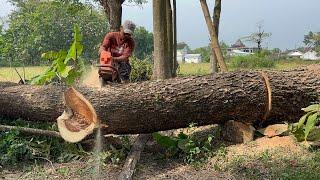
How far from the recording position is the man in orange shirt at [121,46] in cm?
657

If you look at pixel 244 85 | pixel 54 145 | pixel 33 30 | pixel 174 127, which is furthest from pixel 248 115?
pixel 33 30

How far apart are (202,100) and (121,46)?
1.68 m

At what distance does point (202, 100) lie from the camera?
5.63 meters

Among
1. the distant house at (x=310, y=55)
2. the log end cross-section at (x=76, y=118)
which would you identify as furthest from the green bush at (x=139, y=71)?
the distant house at (x=310, y=55)

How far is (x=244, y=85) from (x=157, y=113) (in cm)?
115

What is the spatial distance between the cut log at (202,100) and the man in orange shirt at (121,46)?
0.90 meters

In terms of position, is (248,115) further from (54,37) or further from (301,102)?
(54,37)

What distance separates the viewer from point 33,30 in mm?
36750

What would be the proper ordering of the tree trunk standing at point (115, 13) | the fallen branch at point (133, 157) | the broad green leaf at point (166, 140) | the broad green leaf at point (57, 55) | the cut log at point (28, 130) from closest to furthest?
the fallen branch at point (133, 157), the broad green leaf at point (166, 140), the cut log at point (28, 130), the broad green leaf at point (57, 55), the tree trunk standing at point (115, 13)

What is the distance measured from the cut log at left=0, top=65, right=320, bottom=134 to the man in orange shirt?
0.90 metres

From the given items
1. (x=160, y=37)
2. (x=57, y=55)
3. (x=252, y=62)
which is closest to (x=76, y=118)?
(x=57, y=55)

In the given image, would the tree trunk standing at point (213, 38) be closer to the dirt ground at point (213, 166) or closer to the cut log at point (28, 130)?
the dirt ground at point (213, 166)

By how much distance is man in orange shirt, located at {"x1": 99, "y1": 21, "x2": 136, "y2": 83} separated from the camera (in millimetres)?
6574

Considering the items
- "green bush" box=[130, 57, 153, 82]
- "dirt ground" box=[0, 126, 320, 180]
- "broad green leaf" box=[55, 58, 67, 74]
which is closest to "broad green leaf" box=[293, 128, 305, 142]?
"dirt ground" box=[0, 126, 320, 180]
